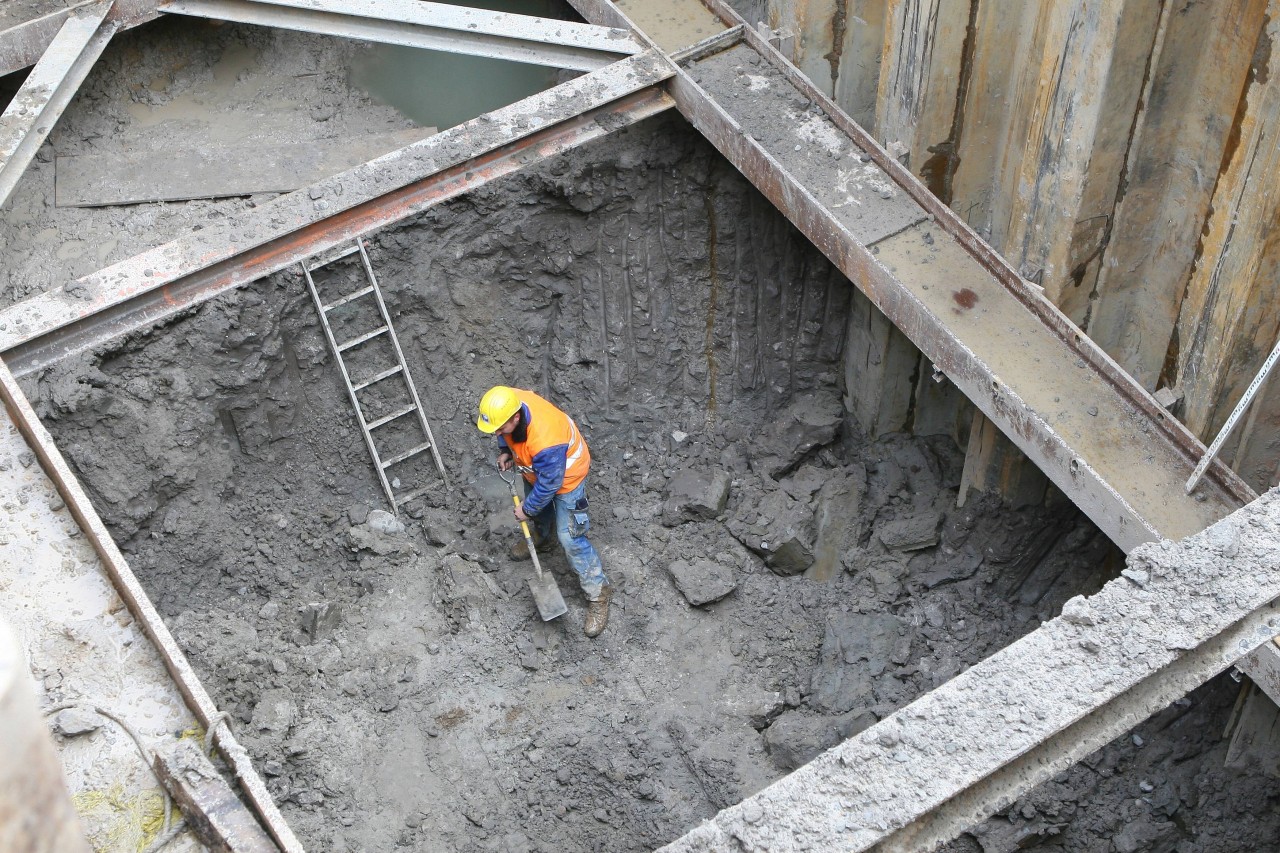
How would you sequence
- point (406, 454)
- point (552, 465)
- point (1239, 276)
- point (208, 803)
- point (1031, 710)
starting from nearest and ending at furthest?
point (1031, 710)
point (208, 803)
point (1239, 276)
point (552, 465)
point (406, 454)

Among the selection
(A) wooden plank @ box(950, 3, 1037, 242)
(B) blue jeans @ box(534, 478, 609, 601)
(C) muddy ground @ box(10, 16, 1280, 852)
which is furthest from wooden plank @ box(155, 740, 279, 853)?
(A) wooden plank @ box(950, 3, 1037, 242)

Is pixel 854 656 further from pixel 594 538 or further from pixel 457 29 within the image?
pixel 457 29

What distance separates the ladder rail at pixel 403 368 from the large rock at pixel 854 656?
2.62m

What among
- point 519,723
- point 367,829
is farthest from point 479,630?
point 367,829

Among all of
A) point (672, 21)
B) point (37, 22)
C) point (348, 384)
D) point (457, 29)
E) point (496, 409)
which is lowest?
point (348, 384)

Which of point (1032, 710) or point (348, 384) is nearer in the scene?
point (1032, 710)

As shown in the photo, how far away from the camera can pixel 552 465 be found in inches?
276

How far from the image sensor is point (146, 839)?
14.0 feet

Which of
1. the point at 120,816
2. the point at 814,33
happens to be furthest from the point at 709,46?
the point at 120,816

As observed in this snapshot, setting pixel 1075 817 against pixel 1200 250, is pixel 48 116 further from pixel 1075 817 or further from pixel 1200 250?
pixel 1075 817

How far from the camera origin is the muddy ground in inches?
255

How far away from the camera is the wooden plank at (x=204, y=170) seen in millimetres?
7805

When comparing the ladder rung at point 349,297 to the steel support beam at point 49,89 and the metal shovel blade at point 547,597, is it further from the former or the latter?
the metal shovel blade at point 547,597

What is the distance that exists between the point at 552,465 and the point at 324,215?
185 centimetres
